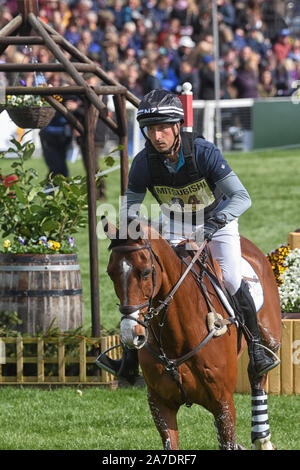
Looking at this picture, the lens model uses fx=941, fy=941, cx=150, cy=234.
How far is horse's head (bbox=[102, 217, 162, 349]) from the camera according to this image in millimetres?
5203

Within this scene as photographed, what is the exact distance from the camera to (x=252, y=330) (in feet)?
22.5

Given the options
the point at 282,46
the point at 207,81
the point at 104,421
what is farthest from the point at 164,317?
the point at 282,46

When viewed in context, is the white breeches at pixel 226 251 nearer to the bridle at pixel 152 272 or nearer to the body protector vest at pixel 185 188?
the body protector vest at pixel 185 188

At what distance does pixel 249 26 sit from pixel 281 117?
5.49 metres

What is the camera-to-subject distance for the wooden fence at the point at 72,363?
8.98 m

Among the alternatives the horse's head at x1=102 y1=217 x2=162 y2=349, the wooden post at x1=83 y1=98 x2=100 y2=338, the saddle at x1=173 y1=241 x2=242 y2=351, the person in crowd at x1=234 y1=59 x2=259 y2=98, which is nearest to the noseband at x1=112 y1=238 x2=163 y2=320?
the horse's head at x1=102 y1=217 x2=162 y2=349

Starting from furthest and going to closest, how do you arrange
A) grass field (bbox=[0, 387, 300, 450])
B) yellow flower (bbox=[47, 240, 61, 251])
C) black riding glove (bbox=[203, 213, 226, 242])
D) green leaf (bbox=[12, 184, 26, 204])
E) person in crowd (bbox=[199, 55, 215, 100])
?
person in crowd (bbox=[199, 55, 215, 100]) → green leaf (bbox=[12, 184, 26, 204]) → yellow flower (bbox=[47, 240, 61, 251]) → grass field (bbox=[0, 387, 300, 450]) → black riding glove (bbox=[203, 213, 226, 242])

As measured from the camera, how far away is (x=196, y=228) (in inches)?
254

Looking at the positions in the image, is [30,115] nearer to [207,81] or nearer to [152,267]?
[152,267]

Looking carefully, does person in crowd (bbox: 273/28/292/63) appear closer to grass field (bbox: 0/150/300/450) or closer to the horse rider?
grass field (bbox: 0/150/300/450)

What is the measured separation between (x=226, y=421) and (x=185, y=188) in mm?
1561

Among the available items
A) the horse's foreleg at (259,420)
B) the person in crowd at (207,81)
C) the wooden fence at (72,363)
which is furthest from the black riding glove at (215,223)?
the person in crowd at (207,81)

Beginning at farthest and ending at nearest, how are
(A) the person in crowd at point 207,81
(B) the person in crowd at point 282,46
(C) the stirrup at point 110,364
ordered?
(B) the person in crowd at point 282,46 < (A) the person in crowd at point 207,81 < (C) the stirrup at point 110,364

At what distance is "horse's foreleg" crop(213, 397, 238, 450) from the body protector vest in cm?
128
